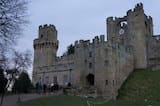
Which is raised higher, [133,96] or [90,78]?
[90,78]

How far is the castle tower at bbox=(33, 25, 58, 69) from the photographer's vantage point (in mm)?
60250

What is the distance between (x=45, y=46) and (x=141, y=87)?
976 inches

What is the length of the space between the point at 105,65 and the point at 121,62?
4155 millimetres

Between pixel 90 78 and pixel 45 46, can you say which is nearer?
pixel 90 78

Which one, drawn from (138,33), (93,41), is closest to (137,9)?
(138,33)

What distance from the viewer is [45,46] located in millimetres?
60969

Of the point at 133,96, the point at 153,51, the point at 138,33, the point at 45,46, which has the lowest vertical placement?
the point at 133,96

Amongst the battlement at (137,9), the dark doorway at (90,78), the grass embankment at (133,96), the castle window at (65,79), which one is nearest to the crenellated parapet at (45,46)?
the castle window at (65,79)

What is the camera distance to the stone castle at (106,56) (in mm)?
43188

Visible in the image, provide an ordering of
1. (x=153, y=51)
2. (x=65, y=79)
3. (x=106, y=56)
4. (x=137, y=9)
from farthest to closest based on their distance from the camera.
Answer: (x=137, y=9)
(x=153, y=51)
(x=65, y=79)
(x=106, y=56)

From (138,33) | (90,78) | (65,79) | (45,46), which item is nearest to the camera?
(90,78)

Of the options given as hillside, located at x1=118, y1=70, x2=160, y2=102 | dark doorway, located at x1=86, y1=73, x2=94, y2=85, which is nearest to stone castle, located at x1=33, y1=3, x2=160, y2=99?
dark doorway, located at x1=86, y1=73, x2=94, y2=85

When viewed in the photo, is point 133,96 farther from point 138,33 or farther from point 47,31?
point 47,31

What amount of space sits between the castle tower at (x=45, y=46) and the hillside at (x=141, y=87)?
19033mm
